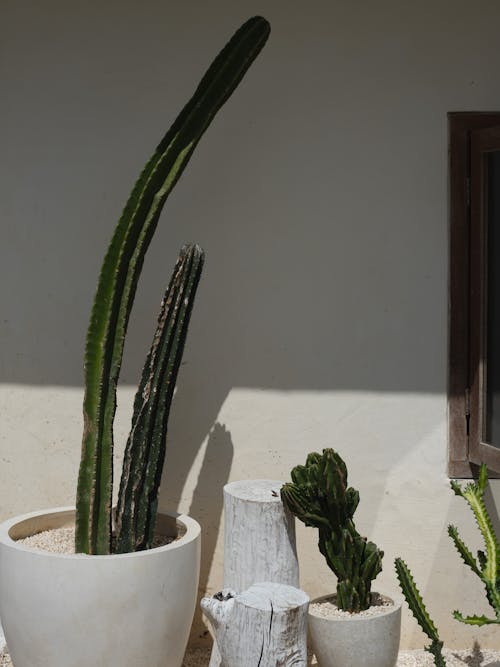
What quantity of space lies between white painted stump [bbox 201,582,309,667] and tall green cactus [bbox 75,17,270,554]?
580 millimetres

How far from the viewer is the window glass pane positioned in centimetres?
315

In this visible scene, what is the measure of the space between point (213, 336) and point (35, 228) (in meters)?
0.82

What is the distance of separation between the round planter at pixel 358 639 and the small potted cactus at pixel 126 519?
0.47 meters

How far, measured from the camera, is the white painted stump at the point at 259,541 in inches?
113

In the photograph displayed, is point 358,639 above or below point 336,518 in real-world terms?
below

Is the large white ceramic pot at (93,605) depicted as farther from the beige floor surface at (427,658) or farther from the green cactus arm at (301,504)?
the beige floor surface at (427,658)

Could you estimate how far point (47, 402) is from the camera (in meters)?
3.39

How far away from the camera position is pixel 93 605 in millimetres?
2650

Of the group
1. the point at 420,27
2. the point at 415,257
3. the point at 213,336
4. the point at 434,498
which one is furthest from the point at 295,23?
the point at 434,498

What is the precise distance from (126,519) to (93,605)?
1.04 ft

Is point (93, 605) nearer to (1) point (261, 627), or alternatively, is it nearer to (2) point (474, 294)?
(1) point (261, 627)

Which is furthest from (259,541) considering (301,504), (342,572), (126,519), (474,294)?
(474,294)

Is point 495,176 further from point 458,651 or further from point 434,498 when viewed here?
point 458,651

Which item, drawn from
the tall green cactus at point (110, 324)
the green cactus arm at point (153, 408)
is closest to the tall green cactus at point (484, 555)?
the green cactus arm at point (153, 408)
